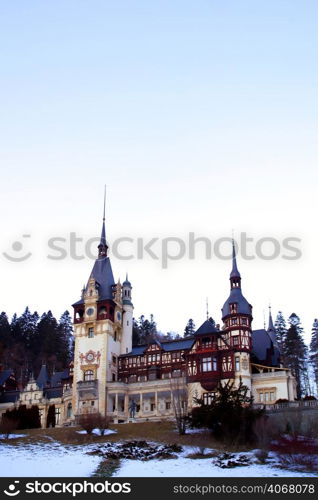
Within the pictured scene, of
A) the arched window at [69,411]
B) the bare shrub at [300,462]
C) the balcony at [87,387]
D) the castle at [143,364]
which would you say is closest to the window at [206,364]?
the castle at [143,364]

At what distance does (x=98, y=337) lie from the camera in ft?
230

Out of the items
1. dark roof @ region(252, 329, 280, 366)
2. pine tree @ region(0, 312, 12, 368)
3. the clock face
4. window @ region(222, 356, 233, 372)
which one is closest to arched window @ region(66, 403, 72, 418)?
the clock face

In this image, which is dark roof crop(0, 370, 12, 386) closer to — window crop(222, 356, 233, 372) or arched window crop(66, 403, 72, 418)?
arched window crop(66, 403, 72, 418)

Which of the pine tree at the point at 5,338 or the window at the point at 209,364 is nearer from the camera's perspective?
the window at the point at 209,364

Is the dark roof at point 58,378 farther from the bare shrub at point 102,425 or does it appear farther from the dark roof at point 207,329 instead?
the bare shrub at point 102,425

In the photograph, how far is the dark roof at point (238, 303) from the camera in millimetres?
64938

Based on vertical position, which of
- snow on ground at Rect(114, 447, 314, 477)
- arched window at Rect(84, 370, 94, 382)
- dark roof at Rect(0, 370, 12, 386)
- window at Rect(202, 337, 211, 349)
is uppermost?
window at Rect(202, 337, 211, 349)

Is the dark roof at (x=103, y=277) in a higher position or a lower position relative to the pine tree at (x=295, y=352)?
higher

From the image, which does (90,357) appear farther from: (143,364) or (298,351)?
(298,351)

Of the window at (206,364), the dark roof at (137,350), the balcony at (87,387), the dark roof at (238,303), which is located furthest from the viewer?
the dark roof at (137,350)

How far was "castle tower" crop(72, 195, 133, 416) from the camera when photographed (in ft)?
221

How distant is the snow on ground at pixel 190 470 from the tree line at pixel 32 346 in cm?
6243

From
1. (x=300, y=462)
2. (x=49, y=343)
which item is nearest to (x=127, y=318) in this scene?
(x=49, y=343)
